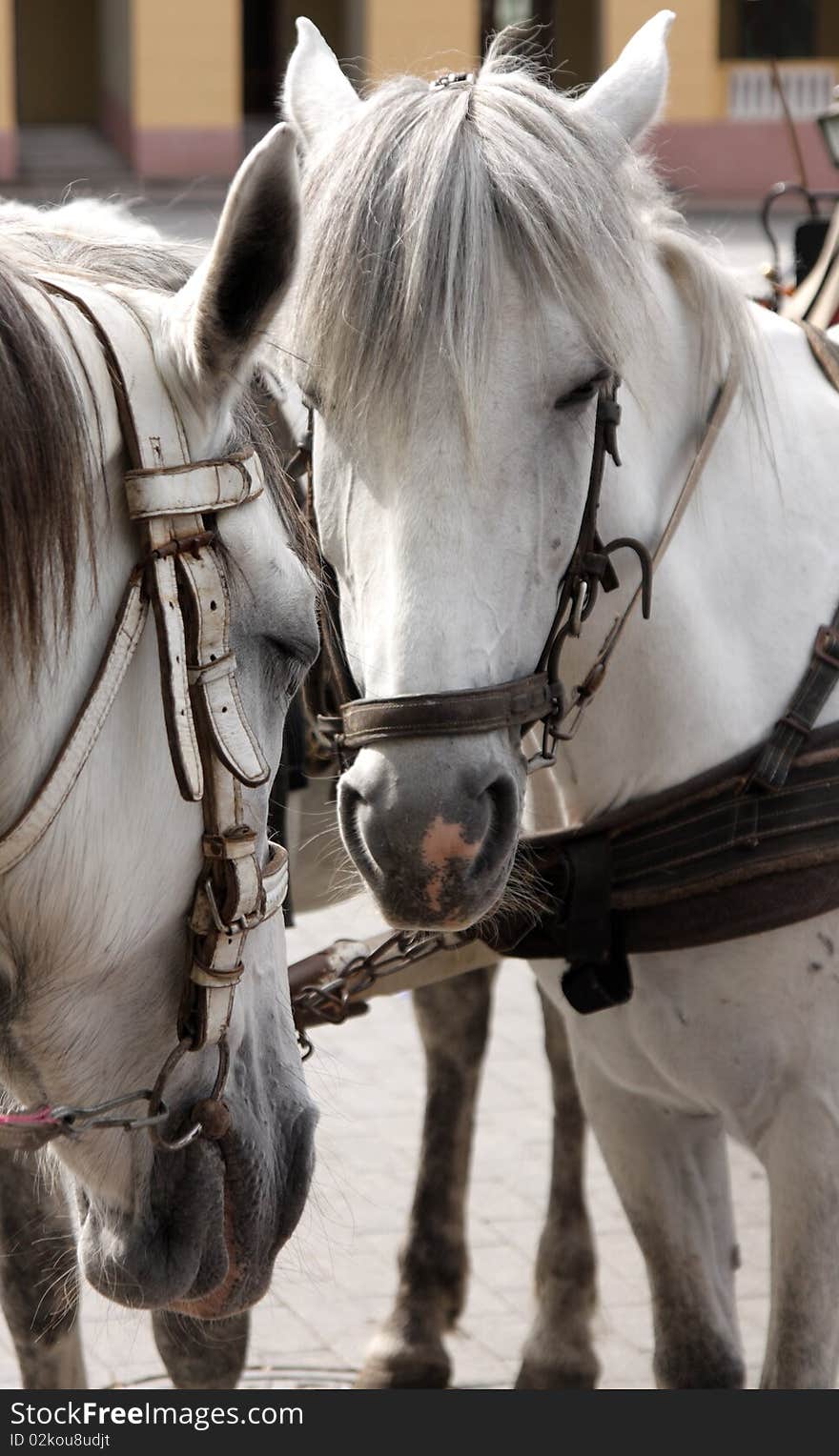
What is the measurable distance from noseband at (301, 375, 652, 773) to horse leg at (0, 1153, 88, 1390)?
99 cm

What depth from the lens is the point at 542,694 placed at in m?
1.93

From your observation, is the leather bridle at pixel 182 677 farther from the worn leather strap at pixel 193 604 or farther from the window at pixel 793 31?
the window at pixel 793 31

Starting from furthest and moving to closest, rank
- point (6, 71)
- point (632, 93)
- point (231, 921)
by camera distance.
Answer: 1. point (6, 71)
2. point (632, 93)
3. point (231, 921)

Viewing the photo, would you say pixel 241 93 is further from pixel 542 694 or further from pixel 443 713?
pixel 443 713

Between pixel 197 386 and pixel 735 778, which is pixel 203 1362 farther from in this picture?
pixel 197 386

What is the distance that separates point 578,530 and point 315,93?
69cm

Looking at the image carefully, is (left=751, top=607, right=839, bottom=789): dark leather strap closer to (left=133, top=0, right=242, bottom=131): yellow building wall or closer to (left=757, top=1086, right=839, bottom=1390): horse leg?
(left=757, top=1086, right=839, bottom=1390): horse leg

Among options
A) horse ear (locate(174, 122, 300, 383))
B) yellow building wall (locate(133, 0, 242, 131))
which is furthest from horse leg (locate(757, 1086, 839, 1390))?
yellow building wall (locate(133, 0, 242, 131))

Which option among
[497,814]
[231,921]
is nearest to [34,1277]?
[497,814]

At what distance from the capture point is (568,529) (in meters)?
1.94

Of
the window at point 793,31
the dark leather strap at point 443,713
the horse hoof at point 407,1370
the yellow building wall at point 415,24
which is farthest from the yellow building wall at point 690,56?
the dark leather strap at point 443,713

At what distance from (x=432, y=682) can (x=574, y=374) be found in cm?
38

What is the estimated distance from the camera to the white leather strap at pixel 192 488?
1403mm

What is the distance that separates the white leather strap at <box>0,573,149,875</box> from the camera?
138 centimetres
